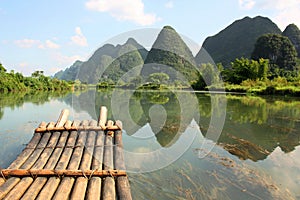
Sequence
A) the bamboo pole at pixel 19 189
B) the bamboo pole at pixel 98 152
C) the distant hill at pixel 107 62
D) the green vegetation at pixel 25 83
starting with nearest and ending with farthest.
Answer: the bamboo pole at pixel 19 189, the bamboo pole at pixel 98 152, the distant hill at pixel 107 62, the green vegetation at pixel 25 83

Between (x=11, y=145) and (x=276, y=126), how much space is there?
694cm

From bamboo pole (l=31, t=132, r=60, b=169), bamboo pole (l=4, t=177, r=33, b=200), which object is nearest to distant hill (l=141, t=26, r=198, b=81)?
bamboo pole (l=31, t=132, r=60, b=169)

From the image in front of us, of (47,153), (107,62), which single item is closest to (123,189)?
(47,153)

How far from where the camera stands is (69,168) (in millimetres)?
2756

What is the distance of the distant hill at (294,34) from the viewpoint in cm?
5522

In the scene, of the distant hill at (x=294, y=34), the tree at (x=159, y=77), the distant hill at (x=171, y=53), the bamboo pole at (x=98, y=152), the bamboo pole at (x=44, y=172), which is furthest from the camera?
the distant hill at (x=294, y=34)

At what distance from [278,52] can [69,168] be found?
158ft

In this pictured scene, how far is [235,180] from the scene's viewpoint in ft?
10.9

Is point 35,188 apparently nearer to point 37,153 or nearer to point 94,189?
point 94,189

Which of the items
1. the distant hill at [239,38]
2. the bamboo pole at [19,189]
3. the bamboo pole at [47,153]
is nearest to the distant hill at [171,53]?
the bamboo pole at [47,153]

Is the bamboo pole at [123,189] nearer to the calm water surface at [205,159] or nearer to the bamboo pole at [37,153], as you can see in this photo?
the calm water surface at [205,159]

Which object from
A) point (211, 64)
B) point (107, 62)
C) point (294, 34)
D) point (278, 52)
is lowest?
point (107, 62)

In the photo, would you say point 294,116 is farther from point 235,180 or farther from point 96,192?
point 96,192

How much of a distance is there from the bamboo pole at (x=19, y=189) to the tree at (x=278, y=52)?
149 feet
